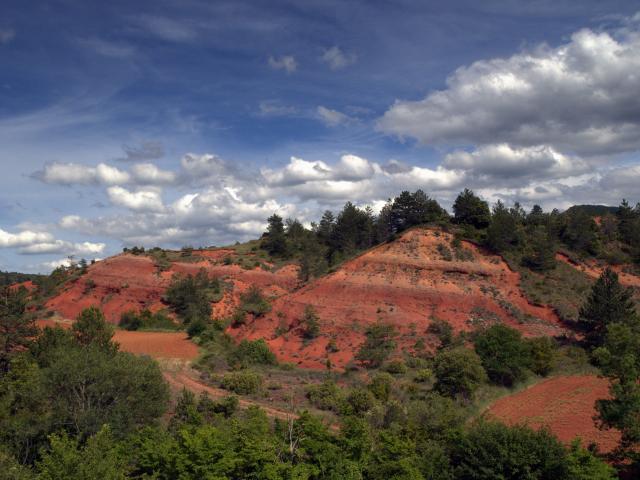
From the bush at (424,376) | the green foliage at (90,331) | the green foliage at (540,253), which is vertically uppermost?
the green foliage at (540,253)

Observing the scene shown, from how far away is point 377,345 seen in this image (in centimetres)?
4334

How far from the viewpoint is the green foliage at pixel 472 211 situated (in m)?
61.0

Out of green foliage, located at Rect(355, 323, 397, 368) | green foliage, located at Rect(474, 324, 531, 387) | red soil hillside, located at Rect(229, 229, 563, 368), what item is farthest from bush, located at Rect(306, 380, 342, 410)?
red soil hillside, located at Rect(229, 229, 563, 368)

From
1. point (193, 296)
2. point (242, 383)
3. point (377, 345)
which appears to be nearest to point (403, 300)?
point (377, 345)

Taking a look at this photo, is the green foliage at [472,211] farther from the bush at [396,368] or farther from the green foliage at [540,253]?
the bush at [396,368]

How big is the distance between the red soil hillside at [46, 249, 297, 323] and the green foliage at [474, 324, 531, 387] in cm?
3310

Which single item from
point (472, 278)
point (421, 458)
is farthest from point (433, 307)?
point (421, 458)

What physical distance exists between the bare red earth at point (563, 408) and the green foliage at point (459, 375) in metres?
1.68

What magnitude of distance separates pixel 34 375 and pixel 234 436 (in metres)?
11.0

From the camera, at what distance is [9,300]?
3291 cm

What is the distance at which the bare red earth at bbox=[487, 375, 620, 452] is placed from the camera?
24230 millimetres

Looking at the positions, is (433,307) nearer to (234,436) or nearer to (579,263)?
(579,263)

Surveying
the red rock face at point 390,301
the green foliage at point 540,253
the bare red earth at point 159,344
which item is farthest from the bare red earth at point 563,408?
the bare red earth at point 159,344

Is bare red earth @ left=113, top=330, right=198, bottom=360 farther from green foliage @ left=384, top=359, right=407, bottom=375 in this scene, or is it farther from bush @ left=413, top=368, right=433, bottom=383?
bush @ left=413, top=368, right=433, bottom=383
